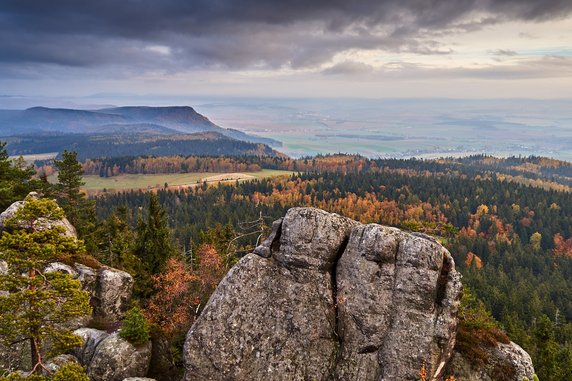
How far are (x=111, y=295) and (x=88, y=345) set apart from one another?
9.07 meters

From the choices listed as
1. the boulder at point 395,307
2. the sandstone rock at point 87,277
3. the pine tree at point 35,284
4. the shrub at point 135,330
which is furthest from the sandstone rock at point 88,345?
the boulder at point 395,307

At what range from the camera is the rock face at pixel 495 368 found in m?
28.1

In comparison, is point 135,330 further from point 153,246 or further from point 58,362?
point 153,246

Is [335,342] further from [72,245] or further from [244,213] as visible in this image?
[244,213]

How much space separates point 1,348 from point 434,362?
117ft

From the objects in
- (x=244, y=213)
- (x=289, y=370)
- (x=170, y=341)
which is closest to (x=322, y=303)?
(x=289, y=370)

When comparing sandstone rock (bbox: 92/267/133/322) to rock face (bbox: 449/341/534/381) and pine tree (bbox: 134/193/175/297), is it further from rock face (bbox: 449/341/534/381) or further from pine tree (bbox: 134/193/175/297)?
rock face (bbox: 449/341/534/381)

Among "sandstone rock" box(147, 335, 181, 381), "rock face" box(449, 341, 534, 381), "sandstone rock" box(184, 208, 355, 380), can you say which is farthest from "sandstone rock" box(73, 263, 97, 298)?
"rock face" box(449, 341, 534, 381)

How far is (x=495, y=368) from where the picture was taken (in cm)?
2833

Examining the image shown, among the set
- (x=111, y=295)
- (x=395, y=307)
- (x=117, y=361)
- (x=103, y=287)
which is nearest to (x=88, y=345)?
(x=117, y=361)

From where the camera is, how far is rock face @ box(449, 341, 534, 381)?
2809 centimetres

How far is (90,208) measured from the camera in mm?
63188

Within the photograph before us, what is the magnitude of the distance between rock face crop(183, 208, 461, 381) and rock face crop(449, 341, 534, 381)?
7.18 feet

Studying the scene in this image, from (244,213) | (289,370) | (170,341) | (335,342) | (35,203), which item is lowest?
(244,213)
